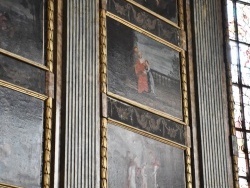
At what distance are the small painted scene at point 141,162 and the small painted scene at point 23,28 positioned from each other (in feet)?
5.23

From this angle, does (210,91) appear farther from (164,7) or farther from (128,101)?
(128,101)

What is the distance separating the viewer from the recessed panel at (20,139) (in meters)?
11.6

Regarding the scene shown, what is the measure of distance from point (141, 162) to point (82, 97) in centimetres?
137

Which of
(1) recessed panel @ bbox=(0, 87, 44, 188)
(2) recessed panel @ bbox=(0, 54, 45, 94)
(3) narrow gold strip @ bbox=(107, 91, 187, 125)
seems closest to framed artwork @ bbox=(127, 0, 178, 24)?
(3) narrow gold strip @ bbox=(107, 91, 187, 125)

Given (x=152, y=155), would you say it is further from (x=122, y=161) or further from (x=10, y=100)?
(x=10, y=100)

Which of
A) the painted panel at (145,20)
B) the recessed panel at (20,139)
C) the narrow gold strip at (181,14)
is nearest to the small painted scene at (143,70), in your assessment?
the painted panel at (145,20)

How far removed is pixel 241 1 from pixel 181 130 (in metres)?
3.62

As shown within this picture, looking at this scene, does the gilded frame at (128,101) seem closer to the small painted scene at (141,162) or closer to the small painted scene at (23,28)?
the small painted scene at (141,162)

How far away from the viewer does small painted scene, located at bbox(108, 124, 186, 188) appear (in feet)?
42.2

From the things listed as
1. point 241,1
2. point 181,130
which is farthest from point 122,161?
point 241,1

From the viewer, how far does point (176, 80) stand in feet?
47.4

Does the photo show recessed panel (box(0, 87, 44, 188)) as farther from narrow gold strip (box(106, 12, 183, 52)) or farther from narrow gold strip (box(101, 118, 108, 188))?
narrow gold strip (box(106, 12, 183, 52))

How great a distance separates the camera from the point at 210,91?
1490cm

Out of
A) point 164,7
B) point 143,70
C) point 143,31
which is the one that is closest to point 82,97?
point 143,70
